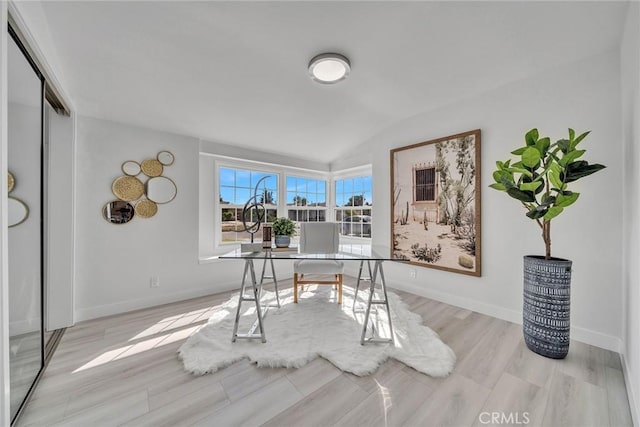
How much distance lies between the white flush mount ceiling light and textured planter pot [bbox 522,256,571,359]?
2212 millimetres

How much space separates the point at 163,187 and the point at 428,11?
3068 millimetres

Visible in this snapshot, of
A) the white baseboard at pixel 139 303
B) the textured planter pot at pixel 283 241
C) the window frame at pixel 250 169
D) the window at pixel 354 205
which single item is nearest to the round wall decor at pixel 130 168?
the window frame at pixel 250 169

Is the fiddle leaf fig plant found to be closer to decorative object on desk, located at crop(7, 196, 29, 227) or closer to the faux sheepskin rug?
the faux sheepskin rug

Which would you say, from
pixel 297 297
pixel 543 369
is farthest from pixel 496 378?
pixel 297 297

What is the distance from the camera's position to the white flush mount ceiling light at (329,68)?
1962 mm

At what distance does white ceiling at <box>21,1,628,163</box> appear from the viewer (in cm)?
160

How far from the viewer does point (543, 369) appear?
1.67 meters

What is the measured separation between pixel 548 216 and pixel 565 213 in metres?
0.60

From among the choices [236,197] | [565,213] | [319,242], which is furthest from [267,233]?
[565,213]

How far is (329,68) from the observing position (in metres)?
2.10

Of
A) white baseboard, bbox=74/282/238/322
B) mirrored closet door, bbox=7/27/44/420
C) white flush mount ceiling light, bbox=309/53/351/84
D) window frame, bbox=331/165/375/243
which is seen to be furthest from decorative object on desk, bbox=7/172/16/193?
window frame, bbox=331/165/375/243

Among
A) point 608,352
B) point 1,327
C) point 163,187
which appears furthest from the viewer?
point 163,187

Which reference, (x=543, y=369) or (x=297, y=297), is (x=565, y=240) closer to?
(x=543, y=369)

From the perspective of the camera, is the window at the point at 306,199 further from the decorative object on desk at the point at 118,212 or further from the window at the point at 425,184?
the decorative object on desk at the point at 118,212
